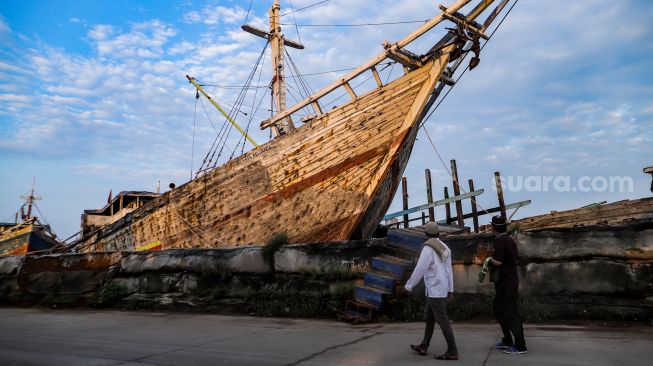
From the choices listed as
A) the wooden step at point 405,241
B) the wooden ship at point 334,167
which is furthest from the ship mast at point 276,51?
the wooden step at point 405,241

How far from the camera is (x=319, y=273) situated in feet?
21.4

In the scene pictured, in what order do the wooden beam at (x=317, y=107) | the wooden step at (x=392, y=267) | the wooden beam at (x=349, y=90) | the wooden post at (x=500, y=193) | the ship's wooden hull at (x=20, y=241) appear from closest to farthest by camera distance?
the wooden step at (x=392, y=267) < the wooden beam at (x=349, y=90) < the wooden beam at (x=317, y=107) < the wooden post at (x=500, y=193) < the ship's wooden hull at (x=20, y=241)

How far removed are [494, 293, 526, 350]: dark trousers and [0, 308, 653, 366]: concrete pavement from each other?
0.49 ft

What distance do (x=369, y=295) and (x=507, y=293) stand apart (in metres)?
2.24

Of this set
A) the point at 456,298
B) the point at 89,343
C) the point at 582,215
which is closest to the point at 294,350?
the point at 89,343

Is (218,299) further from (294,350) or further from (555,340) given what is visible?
(555,340)

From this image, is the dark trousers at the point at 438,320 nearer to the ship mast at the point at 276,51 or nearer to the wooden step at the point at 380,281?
the wooden step at the point at 380,281

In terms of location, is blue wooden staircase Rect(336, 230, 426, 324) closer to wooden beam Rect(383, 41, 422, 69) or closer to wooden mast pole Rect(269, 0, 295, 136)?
wooden beam Rect(383, 41, 422, 69)

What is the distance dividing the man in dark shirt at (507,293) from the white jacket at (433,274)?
505 mm

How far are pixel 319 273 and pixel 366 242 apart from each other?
2.82ft

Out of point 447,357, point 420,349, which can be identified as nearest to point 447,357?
point 447,357

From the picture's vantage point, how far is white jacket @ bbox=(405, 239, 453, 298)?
12.5 ft

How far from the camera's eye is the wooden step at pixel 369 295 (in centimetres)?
575

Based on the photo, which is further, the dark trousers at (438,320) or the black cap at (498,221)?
the black cap at (498,221)
